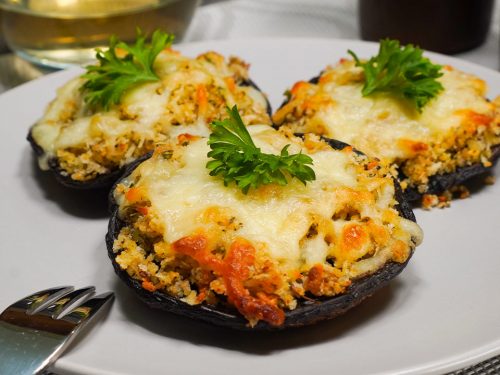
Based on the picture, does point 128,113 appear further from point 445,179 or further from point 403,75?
point 445,179

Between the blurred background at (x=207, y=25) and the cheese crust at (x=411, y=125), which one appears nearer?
the cheese crust at (x=411, y=125)

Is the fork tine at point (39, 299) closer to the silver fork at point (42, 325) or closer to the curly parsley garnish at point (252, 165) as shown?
the silver fork at point (42, 325)

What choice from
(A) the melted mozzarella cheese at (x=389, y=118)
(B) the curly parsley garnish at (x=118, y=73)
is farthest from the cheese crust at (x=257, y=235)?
(B) the curly parsley garnish at (x=118, y=73)

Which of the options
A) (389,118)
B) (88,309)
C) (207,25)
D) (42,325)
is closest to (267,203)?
(88,309)

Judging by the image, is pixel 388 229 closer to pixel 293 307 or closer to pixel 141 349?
pixel 293 307

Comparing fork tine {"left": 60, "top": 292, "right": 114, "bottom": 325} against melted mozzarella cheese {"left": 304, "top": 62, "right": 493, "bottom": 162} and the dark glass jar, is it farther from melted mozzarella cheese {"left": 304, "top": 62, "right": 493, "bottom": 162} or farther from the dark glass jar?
the dark glass jar

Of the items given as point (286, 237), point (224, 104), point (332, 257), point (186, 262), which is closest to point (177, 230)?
point (186, 262)

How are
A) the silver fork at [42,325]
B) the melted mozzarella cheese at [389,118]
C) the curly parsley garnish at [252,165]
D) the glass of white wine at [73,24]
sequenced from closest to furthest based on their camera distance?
1. the silver fork at [42,325]
2. the curly parsley garnish at [252,165]
3. the melted mozzarella cheese at [389,118]
4. the glass of white wine at [73,24]
